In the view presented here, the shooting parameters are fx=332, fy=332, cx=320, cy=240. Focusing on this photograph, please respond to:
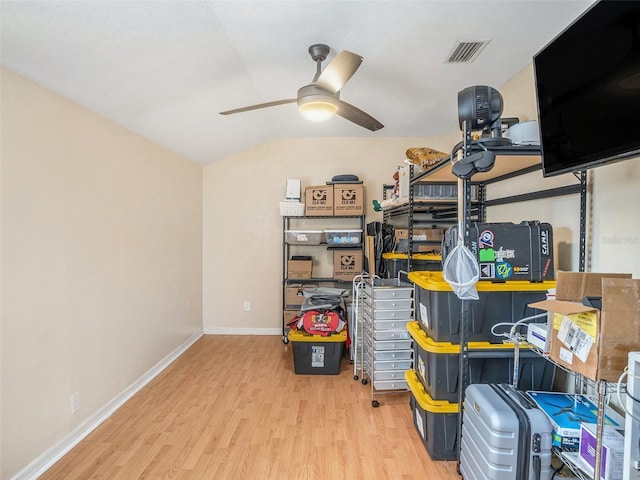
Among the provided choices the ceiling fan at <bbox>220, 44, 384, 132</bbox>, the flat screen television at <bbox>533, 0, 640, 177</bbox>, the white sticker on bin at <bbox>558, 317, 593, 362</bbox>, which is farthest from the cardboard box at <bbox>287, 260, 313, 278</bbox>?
the white sticker on bin at <bbox>558, 317, 593, 362</bbox>

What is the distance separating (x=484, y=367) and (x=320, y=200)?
2.47 metres

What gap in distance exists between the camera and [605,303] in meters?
0.98

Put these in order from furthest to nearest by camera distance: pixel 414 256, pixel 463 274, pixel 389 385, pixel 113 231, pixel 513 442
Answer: pixel 414 256
pixel 389 385
pixel 113 231
pixel 463 274
pixel 513 442

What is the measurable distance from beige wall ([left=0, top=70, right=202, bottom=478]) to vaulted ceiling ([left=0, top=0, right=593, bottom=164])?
9.9 inches

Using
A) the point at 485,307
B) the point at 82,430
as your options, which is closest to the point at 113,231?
→ the point at 82,430

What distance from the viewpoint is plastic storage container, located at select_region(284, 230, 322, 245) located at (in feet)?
12.5

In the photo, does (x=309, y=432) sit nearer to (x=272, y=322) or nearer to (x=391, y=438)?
(x=391, y=438)

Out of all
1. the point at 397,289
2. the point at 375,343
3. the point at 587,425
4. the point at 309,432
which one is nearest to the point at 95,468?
the point at 309,432

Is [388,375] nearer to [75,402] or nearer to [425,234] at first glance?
[425,234]

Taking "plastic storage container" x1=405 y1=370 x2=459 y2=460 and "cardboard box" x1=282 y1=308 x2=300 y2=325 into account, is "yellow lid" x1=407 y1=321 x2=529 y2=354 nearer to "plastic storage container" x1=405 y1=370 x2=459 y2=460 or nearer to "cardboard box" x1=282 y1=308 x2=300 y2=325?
"plastic storage container" x1=405 y1=370 x2=459 y2=460

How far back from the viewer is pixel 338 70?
182 centimetres

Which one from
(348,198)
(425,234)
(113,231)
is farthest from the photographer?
(348,198)

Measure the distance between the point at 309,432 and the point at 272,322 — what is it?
210 cm

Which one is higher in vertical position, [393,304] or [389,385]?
[393,304]
